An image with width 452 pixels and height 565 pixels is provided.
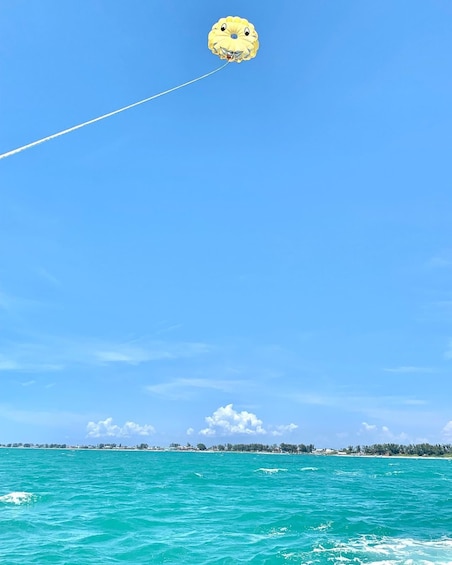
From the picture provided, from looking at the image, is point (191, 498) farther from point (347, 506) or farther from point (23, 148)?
point (23, 148)

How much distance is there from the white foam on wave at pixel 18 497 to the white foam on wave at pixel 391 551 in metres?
21.3

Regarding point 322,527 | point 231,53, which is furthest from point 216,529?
point 231,53

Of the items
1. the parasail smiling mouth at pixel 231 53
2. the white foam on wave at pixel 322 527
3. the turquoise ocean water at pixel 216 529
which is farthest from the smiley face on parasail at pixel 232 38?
the white foam on wave at pixel 322 527

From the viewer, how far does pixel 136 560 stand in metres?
18.1

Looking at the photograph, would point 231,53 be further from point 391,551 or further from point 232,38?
point 391,551

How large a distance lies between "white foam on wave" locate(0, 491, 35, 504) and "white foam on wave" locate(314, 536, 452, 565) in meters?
21.3

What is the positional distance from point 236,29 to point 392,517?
1097 inches

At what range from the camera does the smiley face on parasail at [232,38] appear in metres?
16.1

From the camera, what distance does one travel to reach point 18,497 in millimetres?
34156

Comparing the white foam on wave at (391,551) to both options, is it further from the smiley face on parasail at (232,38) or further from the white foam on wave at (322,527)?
the smiley face on parasail at (232,38)

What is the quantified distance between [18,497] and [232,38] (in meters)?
32.6

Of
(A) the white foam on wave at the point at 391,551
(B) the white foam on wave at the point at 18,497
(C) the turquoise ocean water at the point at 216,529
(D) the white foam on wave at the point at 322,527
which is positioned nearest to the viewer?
(A) the white foam on wave at the point at 391,551

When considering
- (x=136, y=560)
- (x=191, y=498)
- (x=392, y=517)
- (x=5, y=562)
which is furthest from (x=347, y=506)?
(x=5, y=562)

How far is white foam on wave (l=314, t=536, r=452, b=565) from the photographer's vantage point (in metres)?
17.8
